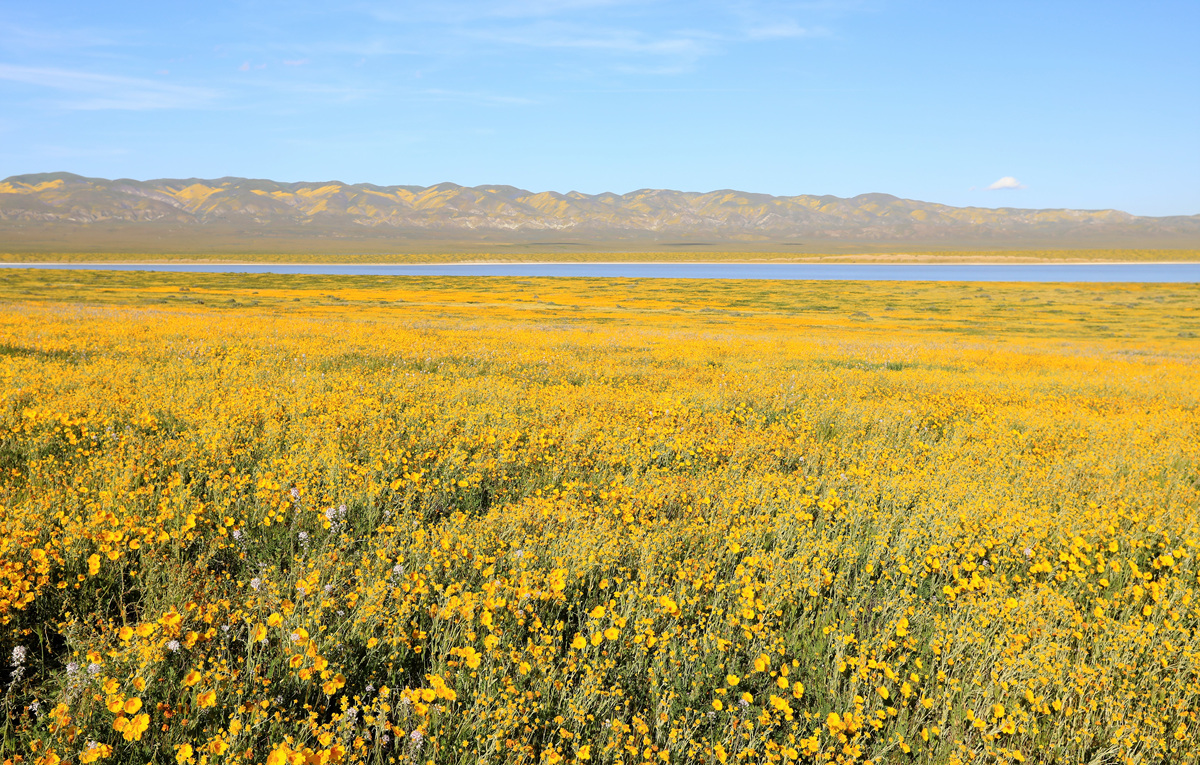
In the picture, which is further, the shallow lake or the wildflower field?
the shallow lake

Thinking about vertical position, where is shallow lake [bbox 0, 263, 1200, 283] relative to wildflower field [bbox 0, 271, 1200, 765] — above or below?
above

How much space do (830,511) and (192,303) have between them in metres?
42.5

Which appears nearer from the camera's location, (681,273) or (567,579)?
(567,579)

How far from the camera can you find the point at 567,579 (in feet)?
12.8

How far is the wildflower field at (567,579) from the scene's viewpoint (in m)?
2.80

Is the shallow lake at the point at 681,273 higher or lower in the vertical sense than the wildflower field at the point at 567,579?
higher

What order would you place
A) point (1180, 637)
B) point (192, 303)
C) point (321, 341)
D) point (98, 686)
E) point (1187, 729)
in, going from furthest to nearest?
1. point (192, 303)
2. point (321, 341)
3. point (1180, 637)
4. point (1187, 729)
5. point (98, 686)

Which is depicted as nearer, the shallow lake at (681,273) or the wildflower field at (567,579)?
the wildflower field at (567,579)

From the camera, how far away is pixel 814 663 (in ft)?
11.8

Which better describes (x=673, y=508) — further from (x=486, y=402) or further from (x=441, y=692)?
(x=486, y=402)

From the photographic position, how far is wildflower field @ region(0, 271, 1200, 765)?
2.80 metres

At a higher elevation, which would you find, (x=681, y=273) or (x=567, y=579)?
(x=681, y=273)

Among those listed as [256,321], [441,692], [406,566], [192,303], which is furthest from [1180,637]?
[192,303]

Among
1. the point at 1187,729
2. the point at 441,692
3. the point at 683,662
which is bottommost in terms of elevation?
the point at 1187,729
